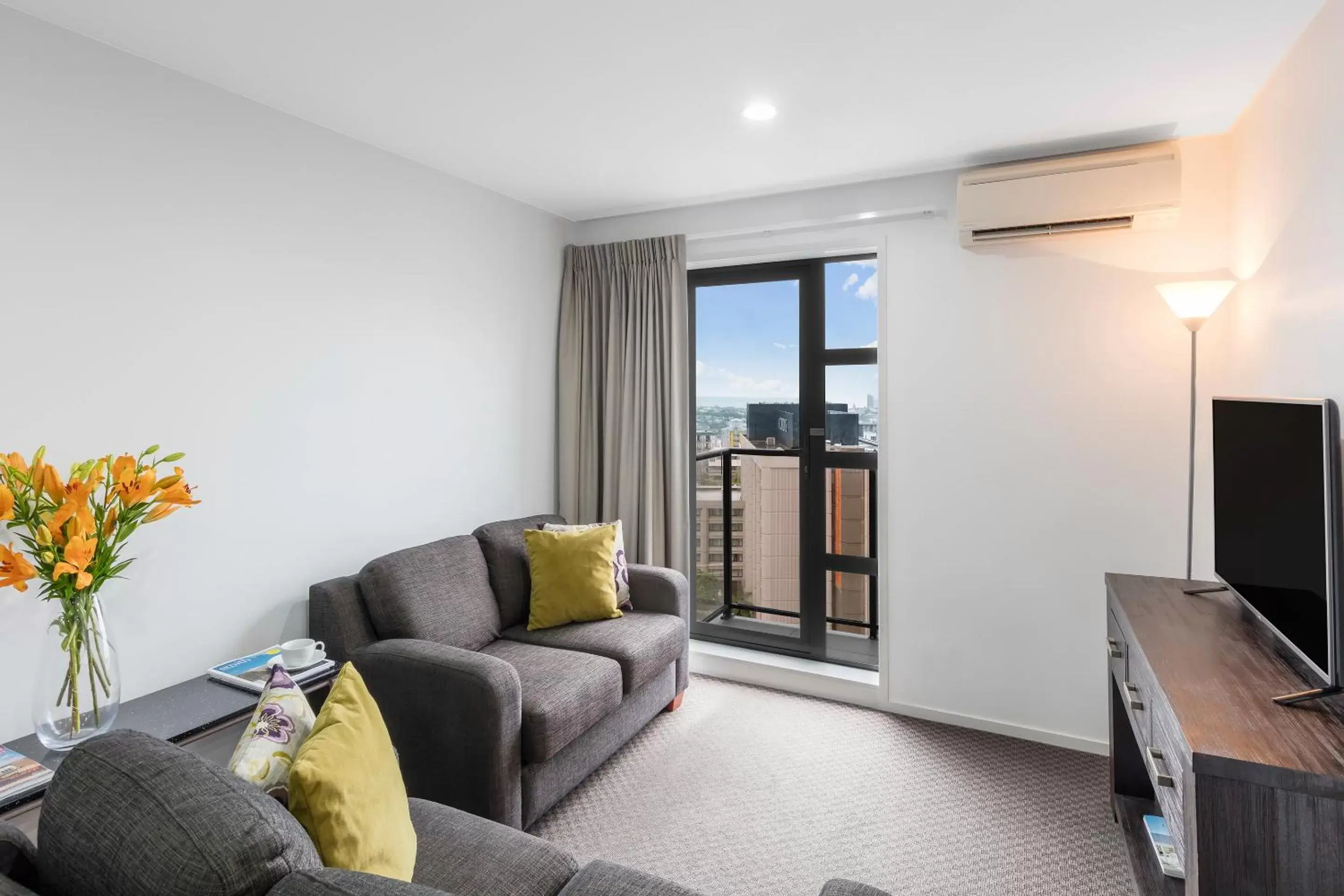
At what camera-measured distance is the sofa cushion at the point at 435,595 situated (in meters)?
2.65

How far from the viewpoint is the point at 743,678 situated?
376 cm

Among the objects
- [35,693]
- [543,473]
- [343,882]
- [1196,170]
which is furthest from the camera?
[543,473]

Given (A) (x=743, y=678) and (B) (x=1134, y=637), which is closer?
(B) (x=1134, y=637)

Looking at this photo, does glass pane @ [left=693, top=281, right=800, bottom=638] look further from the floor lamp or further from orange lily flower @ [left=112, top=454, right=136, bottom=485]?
orange lily flower @ [left=112, top=454, right=136, bottom=485]

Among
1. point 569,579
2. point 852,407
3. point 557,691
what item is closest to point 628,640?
point 569,579

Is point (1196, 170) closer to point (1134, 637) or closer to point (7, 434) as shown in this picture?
point (1134, 637)

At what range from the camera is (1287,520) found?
1.74 metres

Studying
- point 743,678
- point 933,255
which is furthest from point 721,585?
point 933,255

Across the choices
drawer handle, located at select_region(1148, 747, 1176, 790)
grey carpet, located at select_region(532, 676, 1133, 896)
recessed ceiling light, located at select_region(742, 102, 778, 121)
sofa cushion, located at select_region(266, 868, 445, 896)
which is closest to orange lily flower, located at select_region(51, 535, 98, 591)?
sofa cushion, located at select_region(266, 868, 445, 896)

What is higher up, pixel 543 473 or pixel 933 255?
pixel 933 255

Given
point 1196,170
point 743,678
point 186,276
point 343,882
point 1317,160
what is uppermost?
point 1196,170

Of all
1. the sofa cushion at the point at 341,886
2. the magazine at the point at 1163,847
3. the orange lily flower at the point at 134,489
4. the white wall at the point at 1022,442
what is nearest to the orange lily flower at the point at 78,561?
the orange lily flower at the point at 134,489

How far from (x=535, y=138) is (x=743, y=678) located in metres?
2.81

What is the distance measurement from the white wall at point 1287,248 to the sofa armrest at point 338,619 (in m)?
3.09
